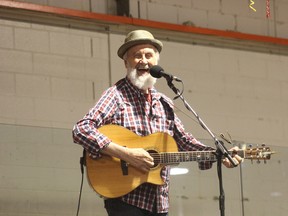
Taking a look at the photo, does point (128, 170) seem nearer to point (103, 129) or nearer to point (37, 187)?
point (103, 129)

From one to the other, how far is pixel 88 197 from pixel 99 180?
4.18ft

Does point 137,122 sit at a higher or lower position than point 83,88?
lower

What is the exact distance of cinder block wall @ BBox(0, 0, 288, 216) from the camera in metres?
5.36

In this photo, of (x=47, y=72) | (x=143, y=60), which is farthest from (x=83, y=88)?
(x=143, y=60)

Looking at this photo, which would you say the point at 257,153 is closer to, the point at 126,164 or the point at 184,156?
the point at 184,156

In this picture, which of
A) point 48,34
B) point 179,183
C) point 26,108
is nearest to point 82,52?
point 48,34

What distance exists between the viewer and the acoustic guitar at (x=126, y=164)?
164 inches

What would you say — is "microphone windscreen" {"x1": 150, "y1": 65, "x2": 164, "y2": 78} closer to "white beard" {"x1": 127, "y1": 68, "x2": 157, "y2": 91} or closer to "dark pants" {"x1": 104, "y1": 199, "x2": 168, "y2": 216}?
"white beard" {"x1": 127, "y1": 68, "x2": 157, "y2": 91}

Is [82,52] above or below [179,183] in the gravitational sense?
above

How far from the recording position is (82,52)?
6.25 meters

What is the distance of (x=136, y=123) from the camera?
4293 mm

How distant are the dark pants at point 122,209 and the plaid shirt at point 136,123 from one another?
23 millimetres

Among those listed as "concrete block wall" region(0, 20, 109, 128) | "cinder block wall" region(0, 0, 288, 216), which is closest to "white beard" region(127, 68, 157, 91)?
"cinder block wall" region(0, 0, 288, 216)

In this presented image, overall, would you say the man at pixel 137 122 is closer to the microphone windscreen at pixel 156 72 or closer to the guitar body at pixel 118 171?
the guitar body at pixel 118 171
